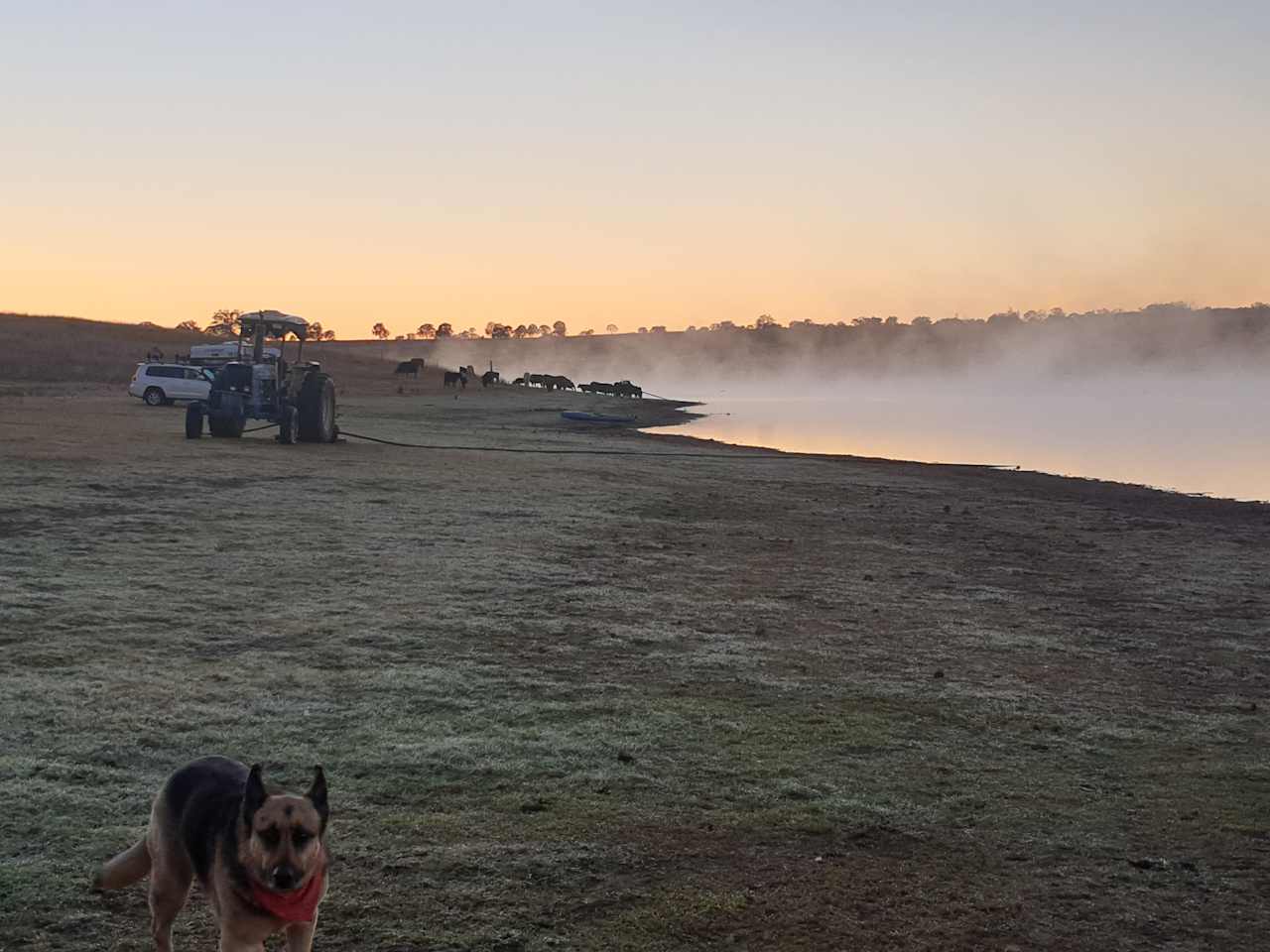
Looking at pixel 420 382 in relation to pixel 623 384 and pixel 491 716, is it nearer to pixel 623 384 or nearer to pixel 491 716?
pixel 623 384

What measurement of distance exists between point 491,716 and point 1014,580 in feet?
29.7

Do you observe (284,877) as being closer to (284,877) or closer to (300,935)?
(284,877)

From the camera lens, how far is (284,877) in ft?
14.1

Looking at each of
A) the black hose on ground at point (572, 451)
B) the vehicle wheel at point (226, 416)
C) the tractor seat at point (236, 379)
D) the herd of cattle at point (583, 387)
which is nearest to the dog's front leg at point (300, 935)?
the black hose on ground at point (572, 451)

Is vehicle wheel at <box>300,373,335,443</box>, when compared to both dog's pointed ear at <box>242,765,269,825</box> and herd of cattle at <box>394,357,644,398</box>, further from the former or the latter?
herd of cattle at <box>394,357,644,398</box>

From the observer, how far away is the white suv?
50.2 meters

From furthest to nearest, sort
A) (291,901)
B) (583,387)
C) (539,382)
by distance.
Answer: (583,387) → (539,382) → (291,901)

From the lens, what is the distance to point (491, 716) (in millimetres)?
8555

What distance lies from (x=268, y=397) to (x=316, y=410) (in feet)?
5.33

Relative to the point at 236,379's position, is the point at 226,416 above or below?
below

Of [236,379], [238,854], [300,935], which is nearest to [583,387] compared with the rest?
[236,379]

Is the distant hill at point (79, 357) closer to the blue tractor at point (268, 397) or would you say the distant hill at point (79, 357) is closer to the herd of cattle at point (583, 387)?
the herd of cattle at point (583, 387)

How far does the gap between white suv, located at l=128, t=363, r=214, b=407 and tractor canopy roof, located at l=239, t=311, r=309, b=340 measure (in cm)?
1896

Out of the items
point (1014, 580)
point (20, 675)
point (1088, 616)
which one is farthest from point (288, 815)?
point (1014, 580)
